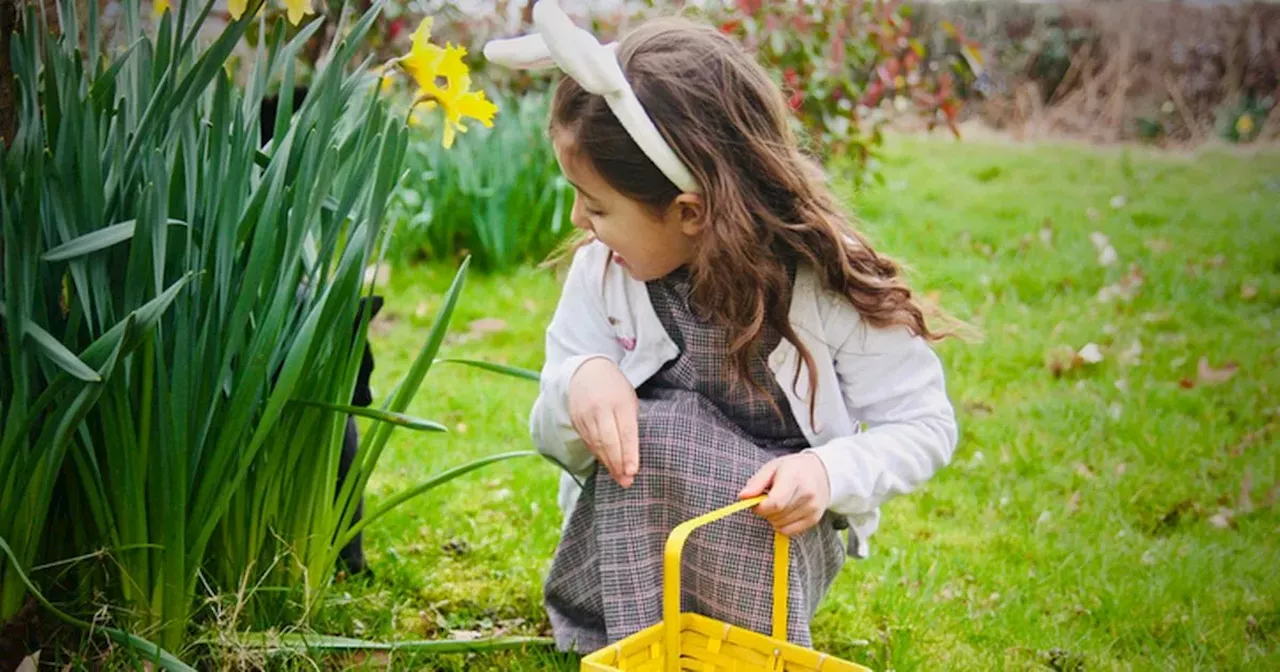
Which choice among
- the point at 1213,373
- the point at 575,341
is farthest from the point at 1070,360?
the point at 575,341

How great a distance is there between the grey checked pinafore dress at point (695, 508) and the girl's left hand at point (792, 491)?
0.26 ft

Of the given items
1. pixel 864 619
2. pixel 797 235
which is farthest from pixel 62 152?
pixel 864 619

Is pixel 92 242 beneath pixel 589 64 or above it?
beneath

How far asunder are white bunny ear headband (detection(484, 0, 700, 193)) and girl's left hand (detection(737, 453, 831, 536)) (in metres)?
0.37

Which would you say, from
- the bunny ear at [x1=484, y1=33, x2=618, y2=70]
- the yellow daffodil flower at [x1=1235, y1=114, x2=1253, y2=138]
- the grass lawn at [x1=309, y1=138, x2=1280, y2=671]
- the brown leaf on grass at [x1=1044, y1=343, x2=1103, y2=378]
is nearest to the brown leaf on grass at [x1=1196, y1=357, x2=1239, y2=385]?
the grass lawn at [x1=309, y1=138, x2=1280, y2=671]

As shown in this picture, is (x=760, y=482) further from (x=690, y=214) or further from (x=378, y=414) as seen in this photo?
(x=378, y=414)

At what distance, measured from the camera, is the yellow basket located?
4.94ft

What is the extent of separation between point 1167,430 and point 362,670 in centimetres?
209

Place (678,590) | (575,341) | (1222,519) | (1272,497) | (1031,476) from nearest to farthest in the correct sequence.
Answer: (678,590) < (575,341) < (1222,519) < (1272,497) < (1031,476)

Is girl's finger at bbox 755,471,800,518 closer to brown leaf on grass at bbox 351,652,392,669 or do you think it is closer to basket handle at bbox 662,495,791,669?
basket handle at bbox 662,495,791,669

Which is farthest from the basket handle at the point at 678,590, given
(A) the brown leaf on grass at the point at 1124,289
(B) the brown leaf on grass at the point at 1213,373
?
(A) the brown leaf on grass at the point at 1124,289

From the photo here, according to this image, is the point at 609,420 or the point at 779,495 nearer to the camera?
the point at 779,495

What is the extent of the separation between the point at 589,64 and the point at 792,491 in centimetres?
57

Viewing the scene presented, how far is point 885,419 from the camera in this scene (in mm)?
1778
